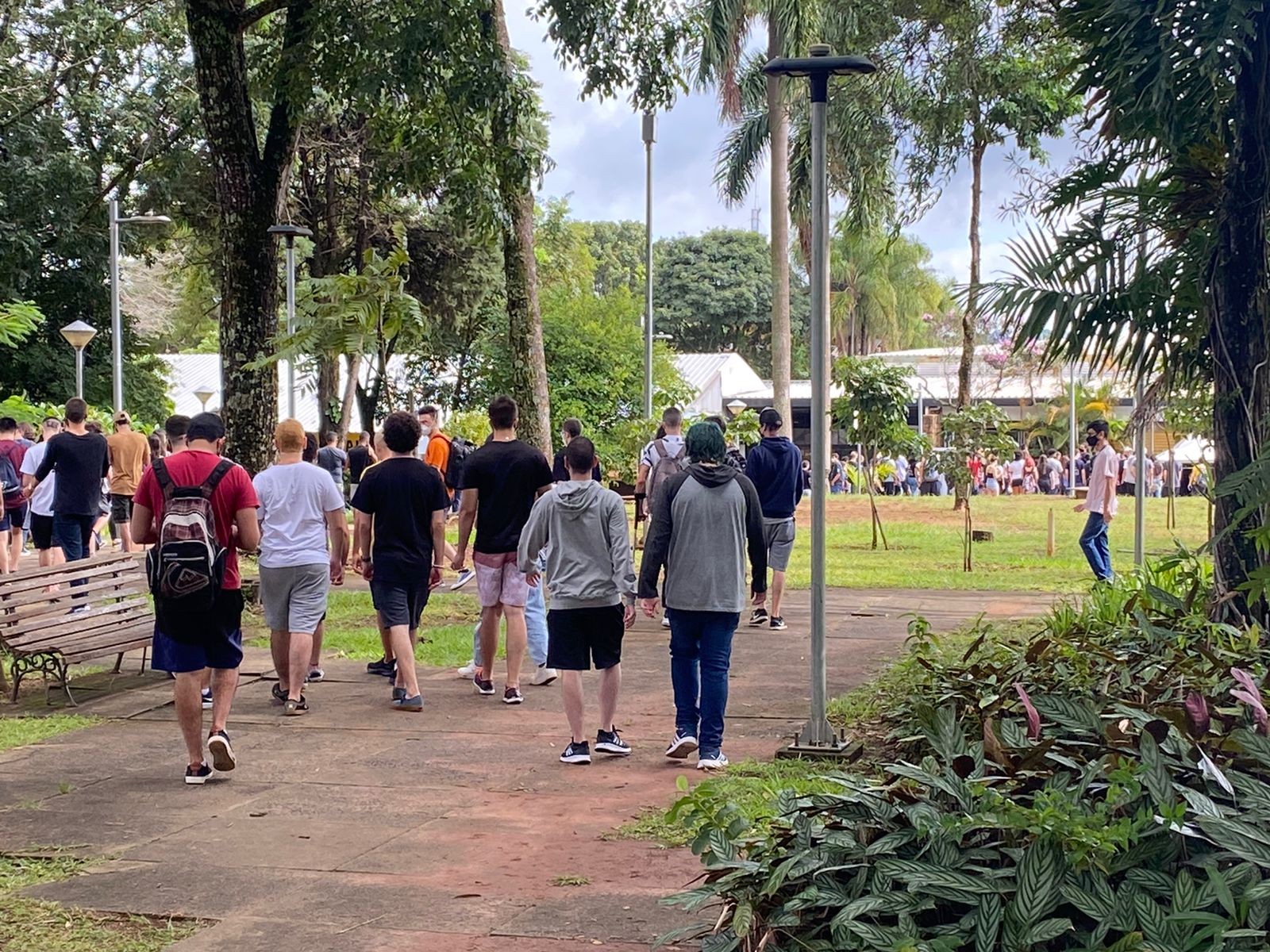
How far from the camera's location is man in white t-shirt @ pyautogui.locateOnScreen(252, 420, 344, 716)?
8.79 metres

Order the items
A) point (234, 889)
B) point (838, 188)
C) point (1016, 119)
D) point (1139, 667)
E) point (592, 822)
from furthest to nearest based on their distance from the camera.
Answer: point (838, 188), point (1016, 119), point (592, 822), point (1139, 667), point (234, 889)

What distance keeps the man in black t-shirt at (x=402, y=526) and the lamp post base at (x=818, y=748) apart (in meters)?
2.72

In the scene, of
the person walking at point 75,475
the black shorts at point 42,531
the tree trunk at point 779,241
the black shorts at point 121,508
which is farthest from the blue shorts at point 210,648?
the tree trunk at point 779,241

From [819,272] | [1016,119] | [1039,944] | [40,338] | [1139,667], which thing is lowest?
[1039,944]

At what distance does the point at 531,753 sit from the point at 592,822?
59.4 inches

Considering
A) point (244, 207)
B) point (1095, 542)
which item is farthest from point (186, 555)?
point (1095, 542)

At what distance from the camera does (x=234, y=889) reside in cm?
539

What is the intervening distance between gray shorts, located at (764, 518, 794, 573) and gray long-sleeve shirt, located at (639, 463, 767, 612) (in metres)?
4.59

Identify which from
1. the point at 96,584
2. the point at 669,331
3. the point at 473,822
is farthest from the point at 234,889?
the point at 669,331

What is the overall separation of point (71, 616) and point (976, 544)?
16.1m

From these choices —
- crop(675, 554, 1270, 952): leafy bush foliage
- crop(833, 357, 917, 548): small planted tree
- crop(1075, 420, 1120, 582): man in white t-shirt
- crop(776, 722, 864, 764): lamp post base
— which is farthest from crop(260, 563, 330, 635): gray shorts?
crop(833, 357, 917, 548): small planted tree

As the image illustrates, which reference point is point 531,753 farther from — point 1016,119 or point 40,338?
point 40,338

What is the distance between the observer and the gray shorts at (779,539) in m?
12.2

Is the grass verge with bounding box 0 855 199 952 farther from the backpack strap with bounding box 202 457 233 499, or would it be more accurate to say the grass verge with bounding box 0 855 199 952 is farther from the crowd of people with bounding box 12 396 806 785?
the backpack strap with bounding box 202 457 233 499
